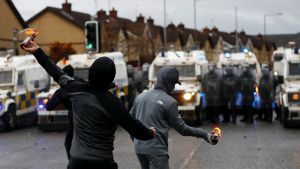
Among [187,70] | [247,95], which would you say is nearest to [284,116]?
[247,95]

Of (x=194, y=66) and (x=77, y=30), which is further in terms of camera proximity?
(x=77, y=30)

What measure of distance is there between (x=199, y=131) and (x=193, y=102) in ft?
49.4

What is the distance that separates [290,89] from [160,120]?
14.2 metres

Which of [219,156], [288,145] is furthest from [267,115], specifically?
[219,156]

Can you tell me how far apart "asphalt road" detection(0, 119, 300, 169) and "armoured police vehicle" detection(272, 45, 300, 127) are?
419 millimetres

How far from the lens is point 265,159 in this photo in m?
13.4

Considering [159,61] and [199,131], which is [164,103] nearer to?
[199,131]

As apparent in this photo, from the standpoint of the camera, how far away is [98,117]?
5.25 meters

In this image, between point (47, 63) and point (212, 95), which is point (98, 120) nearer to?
point (47, 63)

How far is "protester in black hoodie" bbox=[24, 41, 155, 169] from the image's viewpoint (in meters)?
5.22

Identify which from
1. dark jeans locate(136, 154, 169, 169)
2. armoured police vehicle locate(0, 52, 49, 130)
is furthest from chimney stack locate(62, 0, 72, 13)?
dark jeans locate(136, 154, 169, 169)

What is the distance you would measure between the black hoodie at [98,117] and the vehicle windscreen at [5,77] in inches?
698

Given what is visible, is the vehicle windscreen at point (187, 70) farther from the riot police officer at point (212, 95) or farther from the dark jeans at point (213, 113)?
the dark jeans at point (213, 113)

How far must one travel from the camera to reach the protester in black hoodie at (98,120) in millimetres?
5219
